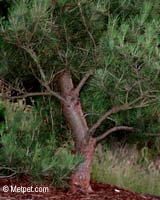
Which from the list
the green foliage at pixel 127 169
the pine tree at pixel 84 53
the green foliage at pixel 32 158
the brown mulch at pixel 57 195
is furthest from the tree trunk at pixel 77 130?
the green foliage at pixel 127 169

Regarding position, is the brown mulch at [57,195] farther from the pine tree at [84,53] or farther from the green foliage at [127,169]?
the green foliage at [127,169]

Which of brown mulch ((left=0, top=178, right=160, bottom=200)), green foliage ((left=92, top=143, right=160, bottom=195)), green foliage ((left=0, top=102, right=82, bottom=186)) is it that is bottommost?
green foliage ((left=92, top=143, right=160, bottom=195))

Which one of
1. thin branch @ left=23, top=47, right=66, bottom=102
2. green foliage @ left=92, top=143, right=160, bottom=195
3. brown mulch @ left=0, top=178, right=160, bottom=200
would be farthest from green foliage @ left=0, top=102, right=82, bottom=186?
green foliage @ left=92, top=143, right=160, bottom=195

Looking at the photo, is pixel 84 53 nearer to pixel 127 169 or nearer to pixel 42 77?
pixel 42 77

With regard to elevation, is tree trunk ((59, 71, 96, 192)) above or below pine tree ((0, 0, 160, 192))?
below

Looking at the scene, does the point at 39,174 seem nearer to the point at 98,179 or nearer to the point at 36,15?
the point at 36,15

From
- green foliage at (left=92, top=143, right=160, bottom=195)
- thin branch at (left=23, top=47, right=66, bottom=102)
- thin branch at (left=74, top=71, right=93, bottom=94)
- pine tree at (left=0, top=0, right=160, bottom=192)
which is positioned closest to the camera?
pine tree at (left=0, top=0, right=160, bottom=192)

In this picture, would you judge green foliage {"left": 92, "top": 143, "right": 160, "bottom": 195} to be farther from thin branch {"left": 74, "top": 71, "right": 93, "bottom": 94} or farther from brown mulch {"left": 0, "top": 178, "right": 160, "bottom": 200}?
thin branch {"left": 74, "top": 71, "right": 93, "bottom": 94}

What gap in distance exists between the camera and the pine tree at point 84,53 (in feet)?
11.7

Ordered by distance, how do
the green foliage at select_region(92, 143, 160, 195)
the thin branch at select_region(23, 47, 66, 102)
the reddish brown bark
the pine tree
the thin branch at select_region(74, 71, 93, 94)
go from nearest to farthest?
the pine tree < the thin branch at select_region(23, 47, 66, 102) < the thin branch at select_region(74, 71, 93, 94) < the reddish brown bark < the green foliage at select_region(92, 143, 160, 195)

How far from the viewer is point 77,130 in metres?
4.48

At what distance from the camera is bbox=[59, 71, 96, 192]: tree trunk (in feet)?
14.6

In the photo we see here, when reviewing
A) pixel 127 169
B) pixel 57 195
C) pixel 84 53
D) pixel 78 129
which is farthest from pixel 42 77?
pixel 127 169

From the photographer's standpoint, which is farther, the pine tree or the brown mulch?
the brown mulch
